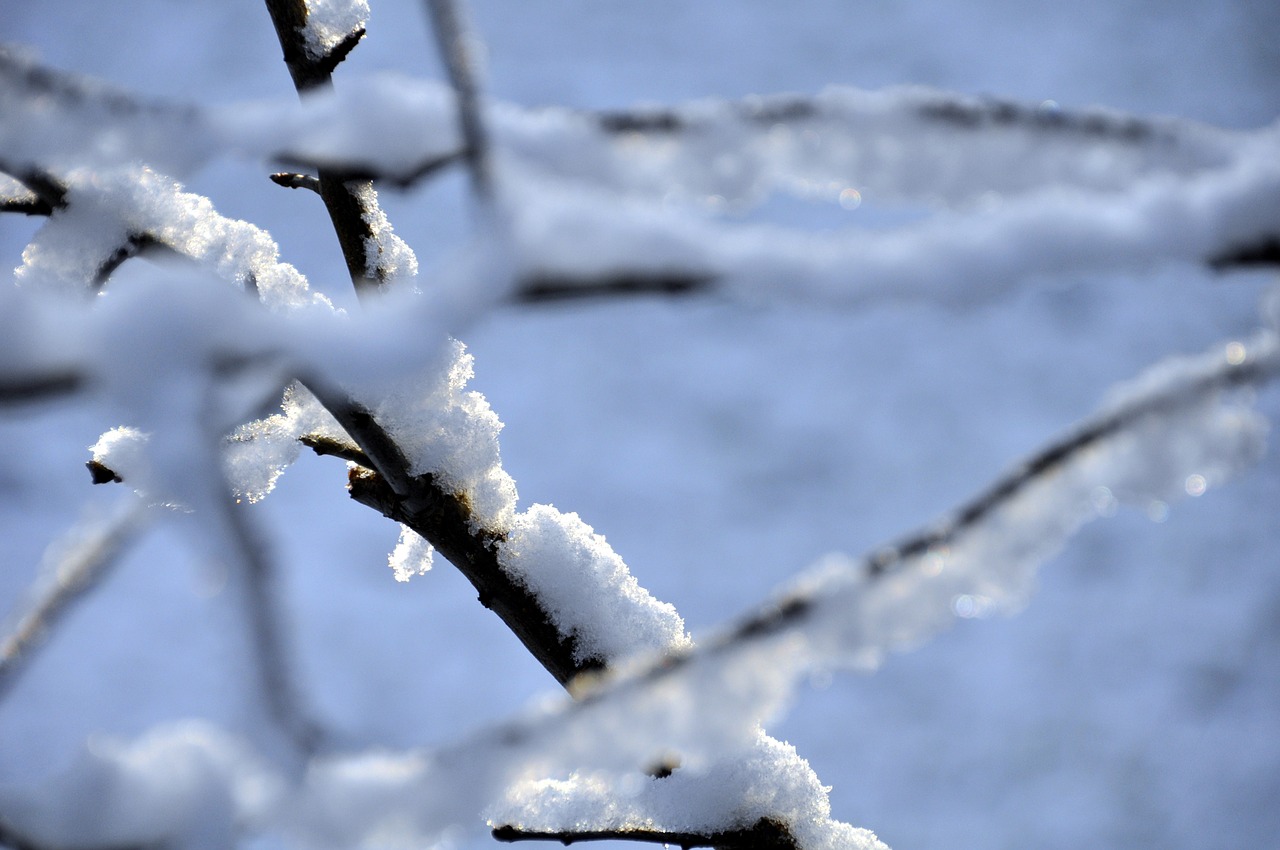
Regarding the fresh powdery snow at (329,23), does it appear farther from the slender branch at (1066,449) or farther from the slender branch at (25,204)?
the slender branch at (1066,449)

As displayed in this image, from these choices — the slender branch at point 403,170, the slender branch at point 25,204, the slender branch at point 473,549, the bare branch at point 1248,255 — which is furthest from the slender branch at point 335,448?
the bare branch at point 1248,255

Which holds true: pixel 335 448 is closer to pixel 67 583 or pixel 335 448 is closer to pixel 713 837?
pixel 67 583

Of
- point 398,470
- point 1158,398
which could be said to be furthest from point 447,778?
point 398,470

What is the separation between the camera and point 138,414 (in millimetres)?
256

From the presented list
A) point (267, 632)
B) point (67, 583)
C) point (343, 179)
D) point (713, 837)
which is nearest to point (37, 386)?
point (267, 632)

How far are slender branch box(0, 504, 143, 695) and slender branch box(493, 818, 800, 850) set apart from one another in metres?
0.30

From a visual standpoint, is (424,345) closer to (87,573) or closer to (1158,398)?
(1158,398)

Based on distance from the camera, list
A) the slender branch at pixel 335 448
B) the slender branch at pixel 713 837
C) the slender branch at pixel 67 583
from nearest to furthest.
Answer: the slender branch at pixel 67 583
the slender branch at pixel 713 837
the slender branch at pixel 335 448

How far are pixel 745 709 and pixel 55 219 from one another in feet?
1.66

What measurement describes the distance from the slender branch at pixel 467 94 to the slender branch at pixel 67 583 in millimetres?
345

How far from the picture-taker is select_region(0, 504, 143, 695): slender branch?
1.49 ft

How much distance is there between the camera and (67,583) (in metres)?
0.48

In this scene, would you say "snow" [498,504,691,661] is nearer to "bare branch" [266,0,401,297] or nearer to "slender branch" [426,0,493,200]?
"bare branch" [266,0,401,297]

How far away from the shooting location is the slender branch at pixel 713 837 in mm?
573
